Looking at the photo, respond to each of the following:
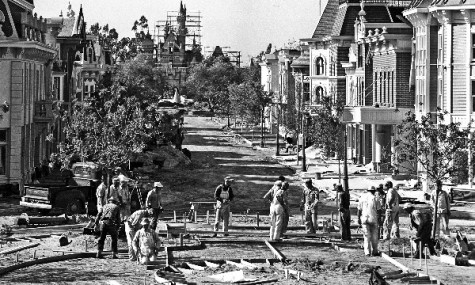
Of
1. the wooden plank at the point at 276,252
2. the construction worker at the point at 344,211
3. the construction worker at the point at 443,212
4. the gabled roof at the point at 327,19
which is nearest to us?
the wooden plank at the point at 276,252

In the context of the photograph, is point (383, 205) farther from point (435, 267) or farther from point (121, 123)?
point (121, 123)

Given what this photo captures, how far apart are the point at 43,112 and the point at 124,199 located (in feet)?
92.6

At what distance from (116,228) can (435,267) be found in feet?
26.5

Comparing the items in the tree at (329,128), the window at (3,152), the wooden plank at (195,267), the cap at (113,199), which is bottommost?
the wooden plank at (195,267)

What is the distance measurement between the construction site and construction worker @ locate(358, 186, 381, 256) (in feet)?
1.00

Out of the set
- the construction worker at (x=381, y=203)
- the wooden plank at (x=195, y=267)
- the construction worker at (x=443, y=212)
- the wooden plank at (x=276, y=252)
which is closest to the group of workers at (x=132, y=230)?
the wooden plank at (x=195, y=267)

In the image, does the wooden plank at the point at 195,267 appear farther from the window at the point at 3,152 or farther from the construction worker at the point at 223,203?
the window at the point at 3,152

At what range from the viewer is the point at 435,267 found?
3050cm

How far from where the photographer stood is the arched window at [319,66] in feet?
310

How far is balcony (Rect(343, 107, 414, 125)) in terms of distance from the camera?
65812 millimetres

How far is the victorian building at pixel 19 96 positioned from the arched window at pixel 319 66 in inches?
1350

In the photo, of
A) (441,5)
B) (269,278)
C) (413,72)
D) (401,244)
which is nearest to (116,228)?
(269,278)

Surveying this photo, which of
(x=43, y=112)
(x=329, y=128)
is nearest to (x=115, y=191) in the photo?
(x=43, y=112)

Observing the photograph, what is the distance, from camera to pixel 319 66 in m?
95.1
